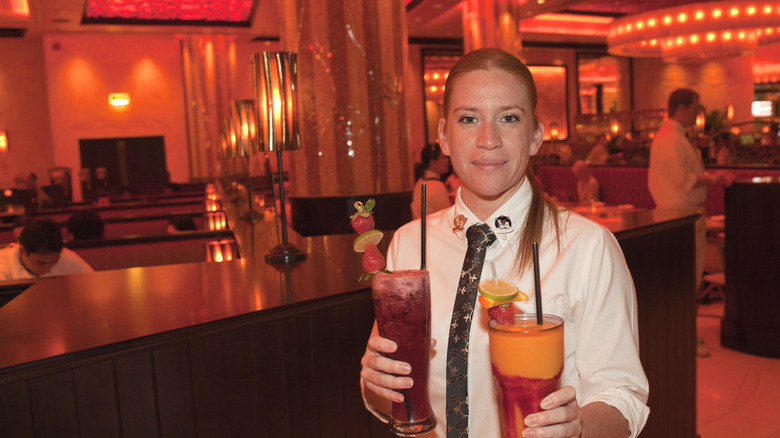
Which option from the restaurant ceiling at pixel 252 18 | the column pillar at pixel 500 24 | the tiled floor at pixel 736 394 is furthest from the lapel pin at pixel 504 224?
the restaurant ceiling at pixel 252 18

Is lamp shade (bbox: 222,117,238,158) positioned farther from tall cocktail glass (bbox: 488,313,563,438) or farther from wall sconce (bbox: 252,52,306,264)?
tall cocktail glass (bbox: 488,313,563,438)

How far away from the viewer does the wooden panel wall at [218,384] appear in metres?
1.37

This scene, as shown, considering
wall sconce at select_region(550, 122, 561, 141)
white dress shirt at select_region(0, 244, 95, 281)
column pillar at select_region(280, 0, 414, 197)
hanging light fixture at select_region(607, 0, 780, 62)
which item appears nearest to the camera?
white dress shirt at select_region(0, 244, 95, 281)

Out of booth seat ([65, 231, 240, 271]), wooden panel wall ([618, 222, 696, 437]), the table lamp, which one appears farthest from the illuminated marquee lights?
wooden panel wall ([618, 222, 696, 437])

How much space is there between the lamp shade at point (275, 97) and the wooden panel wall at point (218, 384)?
101cm

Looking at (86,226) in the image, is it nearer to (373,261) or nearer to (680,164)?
(680,164)

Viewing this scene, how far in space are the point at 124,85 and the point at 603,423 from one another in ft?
52.6

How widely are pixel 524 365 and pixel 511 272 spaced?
1.12 feet

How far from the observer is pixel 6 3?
11391 millimetres

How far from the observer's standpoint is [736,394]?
396 cm

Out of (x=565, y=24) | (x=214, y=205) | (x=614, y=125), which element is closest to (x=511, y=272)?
(x=214, y=205)

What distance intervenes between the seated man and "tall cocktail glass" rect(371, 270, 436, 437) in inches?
111

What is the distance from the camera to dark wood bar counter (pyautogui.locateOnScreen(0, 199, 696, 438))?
1.38 m

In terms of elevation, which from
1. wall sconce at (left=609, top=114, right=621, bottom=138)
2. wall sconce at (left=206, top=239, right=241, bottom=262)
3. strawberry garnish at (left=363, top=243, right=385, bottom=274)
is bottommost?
wall sconce at (left=206, top=239, right=241, bottom=262)
